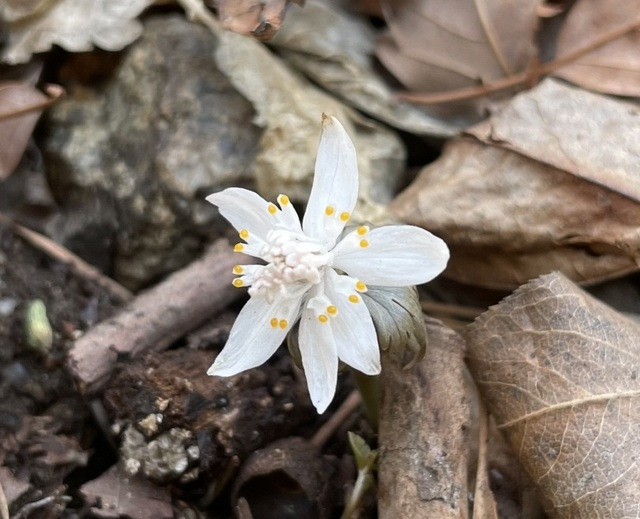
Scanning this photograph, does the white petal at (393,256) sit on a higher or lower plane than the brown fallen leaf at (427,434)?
higher

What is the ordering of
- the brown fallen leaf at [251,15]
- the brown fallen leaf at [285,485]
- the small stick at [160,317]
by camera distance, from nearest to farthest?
1. the brown fallen leaf at [285,485]
2. the small stick at [160,317]
3. the brown fallen leaf at [251,15]

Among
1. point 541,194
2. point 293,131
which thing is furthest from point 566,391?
point 293,131

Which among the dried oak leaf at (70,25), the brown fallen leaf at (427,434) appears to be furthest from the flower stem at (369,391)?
the dried oak leaf at (70,25)

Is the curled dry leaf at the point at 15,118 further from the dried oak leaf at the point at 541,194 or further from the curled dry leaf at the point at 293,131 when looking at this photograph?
the dried oak leaf at the point at 541,194

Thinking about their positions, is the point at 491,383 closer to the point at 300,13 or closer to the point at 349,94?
the point at 349,94

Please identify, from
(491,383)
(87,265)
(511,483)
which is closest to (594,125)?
(491,383)
